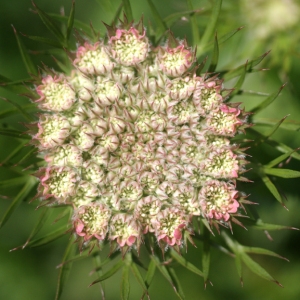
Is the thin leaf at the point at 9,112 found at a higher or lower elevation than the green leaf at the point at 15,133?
higher

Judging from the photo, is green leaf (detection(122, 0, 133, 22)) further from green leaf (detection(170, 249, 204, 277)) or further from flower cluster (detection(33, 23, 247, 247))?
green leaf (detection(170, 249, 204, 277))

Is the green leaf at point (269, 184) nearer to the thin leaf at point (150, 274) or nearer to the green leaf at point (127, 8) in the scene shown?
Answer: the thin leaf at point (150, 274)

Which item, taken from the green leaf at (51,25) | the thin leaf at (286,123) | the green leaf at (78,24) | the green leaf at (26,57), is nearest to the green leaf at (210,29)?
the thin leaf at (286,123)

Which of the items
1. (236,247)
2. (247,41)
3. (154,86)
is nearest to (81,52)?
(154,86)

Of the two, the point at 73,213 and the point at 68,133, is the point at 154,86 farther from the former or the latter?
the point at 73,213

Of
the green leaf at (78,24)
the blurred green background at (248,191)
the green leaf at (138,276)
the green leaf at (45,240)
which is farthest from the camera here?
the blurred green background at (248,191)

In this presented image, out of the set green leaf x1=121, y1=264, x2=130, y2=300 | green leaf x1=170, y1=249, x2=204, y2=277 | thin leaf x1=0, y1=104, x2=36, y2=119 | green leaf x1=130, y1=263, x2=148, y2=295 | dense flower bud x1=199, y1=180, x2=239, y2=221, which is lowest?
green leaf x1=121, y1=264, x2=130, y2=300

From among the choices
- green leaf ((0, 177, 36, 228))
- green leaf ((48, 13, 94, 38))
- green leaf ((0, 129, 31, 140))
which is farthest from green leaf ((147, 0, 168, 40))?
green leaf ((0, 177, 36, 228))
